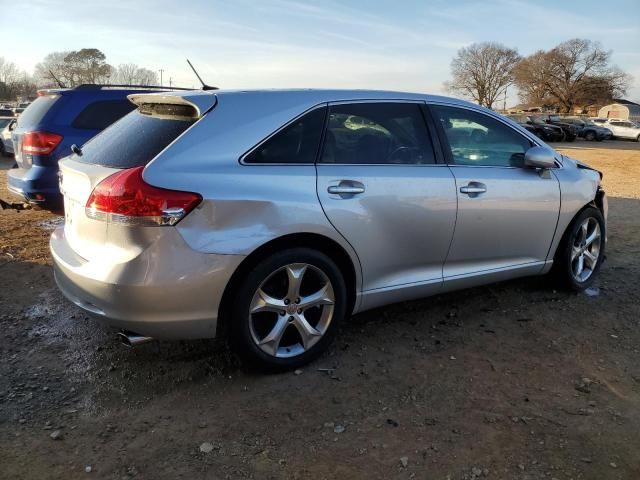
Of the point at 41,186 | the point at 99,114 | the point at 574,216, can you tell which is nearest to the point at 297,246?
the point at 574,216

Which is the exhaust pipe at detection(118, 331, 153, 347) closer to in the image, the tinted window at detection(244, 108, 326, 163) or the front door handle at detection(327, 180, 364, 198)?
the tinted window at detection(244, 108, 326, 163)

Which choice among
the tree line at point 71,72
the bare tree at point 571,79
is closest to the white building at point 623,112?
the bare tree at point 571,79

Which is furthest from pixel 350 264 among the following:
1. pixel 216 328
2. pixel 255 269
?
pixel 216 328

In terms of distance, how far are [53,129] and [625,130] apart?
4769cm

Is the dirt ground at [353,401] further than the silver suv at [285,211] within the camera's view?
No

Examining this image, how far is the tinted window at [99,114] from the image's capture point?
233 inches

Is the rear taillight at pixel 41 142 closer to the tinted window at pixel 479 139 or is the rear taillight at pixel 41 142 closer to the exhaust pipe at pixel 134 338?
the exhaust pipe at pixel 134 338

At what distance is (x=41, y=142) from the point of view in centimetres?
559

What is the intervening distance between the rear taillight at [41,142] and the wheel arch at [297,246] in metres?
3.56

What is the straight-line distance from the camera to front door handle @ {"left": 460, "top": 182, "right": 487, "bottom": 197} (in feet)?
11.9

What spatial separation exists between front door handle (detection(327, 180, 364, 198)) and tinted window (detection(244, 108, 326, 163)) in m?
0.20

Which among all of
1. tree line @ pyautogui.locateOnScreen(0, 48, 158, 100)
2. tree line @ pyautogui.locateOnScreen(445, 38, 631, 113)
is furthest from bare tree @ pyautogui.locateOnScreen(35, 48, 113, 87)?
tree line @ pyautogui.locateOnScreen(445, 38, 631, 113)

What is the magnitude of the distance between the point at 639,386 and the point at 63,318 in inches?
144

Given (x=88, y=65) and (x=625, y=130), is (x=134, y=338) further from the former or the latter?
(x=88, y=65)
